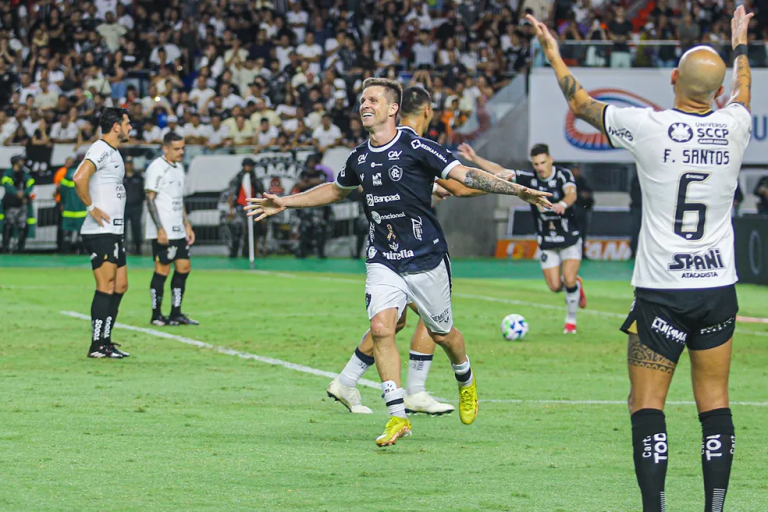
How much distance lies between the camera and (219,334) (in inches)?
574

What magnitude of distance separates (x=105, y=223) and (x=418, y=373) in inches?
180

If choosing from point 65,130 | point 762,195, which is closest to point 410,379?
point 762,195

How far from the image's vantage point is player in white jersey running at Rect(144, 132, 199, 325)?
1509 centimetres

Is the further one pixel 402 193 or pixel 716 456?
pixel 402 193

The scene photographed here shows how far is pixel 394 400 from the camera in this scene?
309 inches

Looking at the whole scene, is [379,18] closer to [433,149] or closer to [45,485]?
[433,149]

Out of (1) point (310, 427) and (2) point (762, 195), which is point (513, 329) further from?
(2) point (762, 195)

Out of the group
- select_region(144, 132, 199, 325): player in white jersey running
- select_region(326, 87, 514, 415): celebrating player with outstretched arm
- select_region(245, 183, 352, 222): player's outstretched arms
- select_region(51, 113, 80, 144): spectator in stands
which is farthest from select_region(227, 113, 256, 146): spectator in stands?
select_region(245, 183, 352, 222): player's outstretched arms

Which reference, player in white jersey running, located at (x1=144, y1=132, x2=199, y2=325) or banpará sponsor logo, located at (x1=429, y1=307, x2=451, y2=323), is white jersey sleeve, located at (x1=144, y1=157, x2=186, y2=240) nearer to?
player in white jersey running, located at (x1=144, y1=132, x2=199, y2=325)

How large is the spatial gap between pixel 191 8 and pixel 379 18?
5333mm

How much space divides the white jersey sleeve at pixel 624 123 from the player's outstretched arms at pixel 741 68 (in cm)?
56

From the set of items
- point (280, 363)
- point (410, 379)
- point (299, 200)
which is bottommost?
point (280, 363)

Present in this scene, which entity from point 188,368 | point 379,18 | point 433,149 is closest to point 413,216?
point 433,149

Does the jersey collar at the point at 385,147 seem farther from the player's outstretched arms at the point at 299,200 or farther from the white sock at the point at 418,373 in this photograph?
the white sock at the point at 418,373
